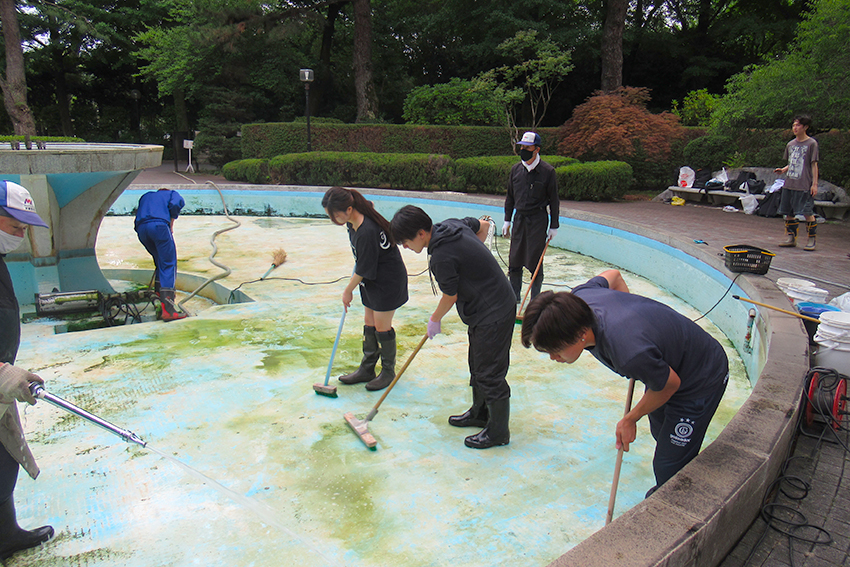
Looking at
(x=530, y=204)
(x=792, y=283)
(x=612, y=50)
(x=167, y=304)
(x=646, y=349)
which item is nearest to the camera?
(x=646, y=349)

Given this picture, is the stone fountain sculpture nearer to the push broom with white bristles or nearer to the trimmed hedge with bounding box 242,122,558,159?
the push broom with white bristles

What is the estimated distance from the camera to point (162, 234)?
20.1ft

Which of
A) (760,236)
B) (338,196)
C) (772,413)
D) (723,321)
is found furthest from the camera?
(760,236)

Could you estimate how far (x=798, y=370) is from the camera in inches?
132

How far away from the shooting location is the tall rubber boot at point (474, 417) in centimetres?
387

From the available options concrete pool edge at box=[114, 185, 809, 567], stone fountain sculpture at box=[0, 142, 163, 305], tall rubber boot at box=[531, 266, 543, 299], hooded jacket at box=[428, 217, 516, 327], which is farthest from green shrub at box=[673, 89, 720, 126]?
hooded jacket at box=[428, 217, 516, 327]

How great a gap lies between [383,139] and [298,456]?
646 inches

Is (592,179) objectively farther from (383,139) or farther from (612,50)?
(383,139)

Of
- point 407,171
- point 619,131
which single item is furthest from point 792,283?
point 407,171

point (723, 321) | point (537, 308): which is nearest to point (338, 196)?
point (537, 308)

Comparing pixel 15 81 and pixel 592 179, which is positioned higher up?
pixel 15 81

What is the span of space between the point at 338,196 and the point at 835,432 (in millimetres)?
3276

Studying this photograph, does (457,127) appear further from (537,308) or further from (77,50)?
(77,50)

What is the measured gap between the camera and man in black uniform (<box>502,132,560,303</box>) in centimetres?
604
